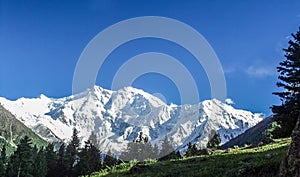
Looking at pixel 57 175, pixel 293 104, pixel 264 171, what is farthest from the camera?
pixel 57 175

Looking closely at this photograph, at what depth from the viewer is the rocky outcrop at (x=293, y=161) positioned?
44.4 feet

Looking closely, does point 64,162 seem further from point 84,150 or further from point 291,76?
point 291,76

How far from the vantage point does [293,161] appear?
544 inches

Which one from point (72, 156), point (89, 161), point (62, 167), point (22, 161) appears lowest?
point (22, 161)

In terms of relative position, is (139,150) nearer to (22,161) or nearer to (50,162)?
(50,162)

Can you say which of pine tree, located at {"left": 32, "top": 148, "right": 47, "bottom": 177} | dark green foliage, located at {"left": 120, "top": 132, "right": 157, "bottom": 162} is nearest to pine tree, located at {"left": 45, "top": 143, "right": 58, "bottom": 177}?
pine tree, located at {"left": 32, "top": 148, "right": 47, "bottom": 177}

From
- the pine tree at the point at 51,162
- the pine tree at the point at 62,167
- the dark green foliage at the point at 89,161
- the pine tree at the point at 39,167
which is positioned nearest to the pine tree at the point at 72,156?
the pine tree at the point at 62,167

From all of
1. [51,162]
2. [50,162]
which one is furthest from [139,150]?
[50,162]

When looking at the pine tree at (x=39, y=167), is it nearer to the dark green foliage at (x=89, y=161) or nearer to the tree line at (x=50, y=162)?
the tree line at (x=50, y=162)

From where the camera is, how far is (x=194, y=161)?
32.5 m

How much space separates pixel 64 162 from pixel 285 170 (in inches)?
3674

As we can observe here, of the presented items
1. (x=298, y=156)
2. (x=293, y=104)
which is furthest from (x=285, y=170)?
(x=293, y=104)

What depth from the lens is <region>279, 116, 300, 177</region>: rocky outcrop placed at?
13.5 meters

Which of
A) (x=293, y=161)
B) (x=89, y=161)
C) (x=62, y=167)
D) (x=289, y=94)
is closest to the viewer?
(x=293, y=161)
